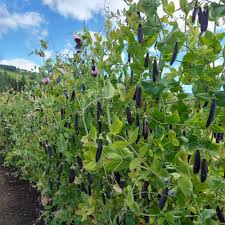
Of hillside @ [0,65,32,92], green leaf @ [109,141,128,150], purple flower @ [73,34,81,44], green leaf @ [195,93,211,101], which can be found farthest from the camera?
hillside @ [0,65,32,92]

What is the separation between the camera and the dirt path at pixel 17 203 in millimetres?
5234

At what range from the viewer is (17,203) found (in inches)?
236

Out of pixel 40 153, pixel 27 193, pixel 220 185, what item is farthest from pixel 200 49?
pixel 27 193

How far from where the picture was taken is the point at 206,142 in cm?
173

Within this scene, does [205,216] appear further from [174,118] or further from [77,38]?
[77,38]

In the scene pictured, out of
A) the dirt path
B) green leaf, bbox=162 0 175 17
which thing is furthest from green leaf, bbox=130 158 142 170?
the dirt path

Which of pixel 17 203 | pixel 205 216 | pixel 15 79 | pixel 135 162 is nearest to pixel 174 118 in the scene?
pixel 135 162

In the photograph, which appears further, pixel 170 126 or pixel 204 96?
pixel 170 126

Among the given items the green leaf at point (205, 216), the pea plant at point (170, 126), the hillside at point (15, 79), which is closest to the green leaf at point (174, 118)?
the pea plant at point (170, 126)

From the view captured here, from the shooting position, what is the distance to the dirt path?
5234 millimetres

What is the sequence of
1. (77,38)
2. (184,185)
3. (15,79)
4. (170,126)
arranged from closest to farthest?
(184,185) → (170,126) → (77,38) → (15,79)

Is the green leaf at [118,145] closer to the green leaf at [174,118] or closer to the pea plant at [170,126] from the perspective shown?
the pea plant at [170,126]

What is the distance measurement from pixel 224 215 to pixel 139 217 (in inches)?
19.3

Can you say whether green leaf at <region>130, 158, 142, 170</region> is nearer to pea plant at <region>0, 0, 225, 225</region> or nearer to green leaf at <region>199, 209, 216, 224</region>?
pea plant at <region>0, 0, 225, 225</region>
